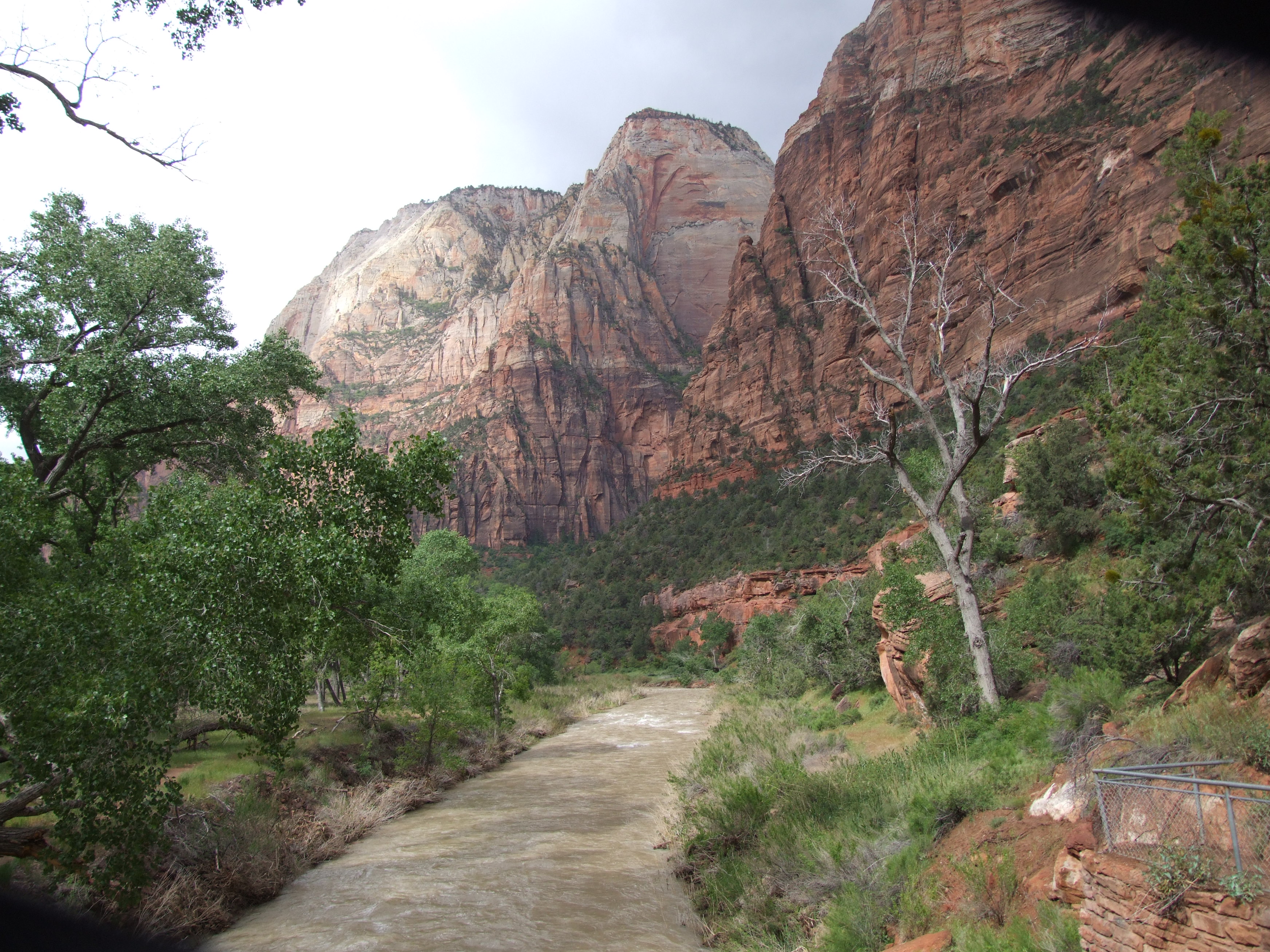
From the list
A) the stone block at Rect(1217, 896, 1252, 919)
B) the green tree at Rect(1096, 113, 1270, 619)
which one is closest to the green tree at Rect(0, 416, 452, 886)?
the stone block at Rect(1217, 896, 1252, 919)

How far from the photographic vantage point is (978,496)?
22250 millimetres

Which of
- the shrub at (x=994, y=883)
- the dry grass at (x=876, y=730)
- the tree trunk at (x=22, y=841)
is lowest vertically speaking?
the dry grass at (x=876, y=730)

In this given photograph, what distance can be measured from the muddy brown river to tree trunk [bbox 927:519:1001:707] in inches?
209

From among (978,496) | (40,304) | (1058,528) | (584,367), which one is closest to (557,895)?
(40,304)

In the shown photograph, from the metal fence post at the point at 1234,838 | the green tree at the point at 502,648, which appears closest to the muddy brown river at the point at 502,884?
the metal fence post at the point at 1234,838

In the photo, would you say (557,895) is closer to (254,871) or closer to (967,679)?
(254,871)

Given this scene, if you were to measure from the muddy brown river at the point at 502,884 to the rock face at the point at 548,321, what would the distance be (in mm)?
77933

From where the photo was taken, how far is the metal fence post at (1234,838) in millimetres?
3469

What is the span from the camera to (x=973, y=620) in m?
9.93

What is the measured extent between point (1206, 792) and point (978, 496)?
66.0ft

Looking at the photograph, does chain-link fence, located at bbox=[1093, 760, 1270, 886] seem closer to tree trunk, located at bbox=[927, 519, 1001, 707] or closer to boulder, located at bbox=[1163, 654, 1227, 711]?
boulder, located at bbox=[1163, 654, 1227, 711]

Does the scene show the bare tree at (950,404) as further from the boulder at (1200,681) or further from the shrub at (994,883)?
the shrub at (994,883)

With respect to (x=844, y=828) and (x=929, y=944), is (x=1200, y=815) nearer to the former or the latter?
(x=929, y=944)

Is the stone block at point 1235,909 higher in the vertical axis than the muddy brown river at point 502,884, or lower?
higher
